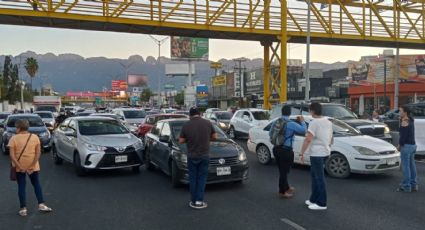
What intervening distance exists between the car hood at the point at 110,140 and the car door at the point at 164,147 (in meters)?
0.96

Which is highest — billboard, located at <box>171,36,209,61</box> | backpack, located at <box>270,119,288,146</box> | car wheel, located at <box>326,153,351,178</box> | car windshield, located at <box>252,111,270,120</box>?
billboard, located at <box>171,36,209,61</box>

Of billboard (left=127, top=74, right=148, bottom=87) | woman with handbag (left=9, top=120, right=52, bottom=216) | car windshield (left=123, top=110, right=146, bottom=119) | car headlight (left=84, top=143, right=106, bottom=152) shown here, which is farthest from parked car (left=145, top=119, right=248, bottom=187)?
billboard (left=127, top=74, right=148, bottom=87)

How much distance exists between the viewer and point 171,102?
381ft

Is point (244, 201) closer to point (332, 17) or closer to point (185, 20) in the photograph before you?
point (185, 20)

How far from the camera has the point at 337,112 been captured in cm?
1520

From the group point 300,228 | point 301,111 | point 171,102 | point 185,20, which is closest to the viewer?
point 300,228

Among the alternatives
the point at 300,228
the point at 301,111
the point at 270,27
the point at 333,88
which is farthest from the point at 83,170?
the point at 333,88

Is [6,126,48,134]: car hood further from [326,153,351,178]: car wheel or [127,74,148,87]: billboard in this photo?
[127,74,148,87]: billboard

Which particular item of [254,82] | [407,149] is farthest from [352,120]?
[254,82]

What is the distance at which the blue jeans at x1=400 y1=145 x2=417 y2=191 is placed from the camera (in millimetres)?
8692

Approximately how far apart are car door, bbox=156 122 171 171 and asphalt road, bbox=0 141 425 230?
45 centimetres

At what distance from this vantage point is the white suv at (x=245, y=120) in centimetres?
2144

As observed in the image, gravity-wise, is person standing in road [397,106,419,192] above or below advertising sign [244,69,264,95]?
below

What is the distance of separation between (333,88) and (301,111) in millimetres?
42409
